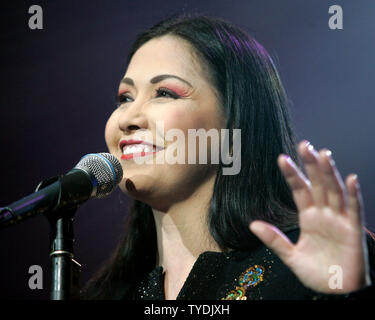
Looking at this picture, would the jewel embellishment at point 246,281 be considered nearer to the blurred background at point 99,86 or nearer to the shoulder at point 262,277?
the shoulder at point 262,277

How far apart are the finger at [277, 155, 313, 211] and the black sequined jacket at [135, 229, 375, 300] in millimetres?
451

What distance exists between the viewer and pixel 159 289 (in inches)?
73.2

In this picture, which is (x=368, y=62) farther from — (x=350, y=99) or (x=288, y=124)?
(x=288, y=124)

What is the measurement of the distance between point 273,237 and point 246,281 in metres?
0.53

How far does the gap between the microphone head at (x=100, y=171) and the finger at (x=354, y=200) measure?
70 cm

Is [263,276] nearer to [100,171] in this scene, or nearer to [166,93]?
[100,171]

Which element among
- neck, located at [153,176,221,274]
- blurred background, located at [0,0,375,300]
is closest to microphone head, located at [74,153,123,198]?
neck, located at [153,176,221,274]

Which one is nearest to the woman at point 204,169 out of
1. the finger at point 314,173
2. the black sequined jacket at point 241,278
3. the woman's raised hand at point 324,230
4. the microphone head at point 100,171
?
the black sequined jacket at point 241,278

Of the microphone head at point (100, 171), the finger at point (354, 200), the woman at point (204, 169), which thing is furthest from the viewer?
the woman at point (204, 169)

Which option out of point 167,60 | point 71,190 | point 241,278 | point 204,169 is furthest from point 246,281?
point 167,60

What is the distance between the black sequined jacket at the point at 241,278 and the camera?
1.56 metres

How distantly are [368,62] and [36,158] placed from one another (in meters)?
1.83

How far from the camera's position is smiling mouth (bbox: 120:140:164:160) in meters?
1.78

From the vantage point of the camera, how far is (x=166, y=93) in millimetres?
1896
